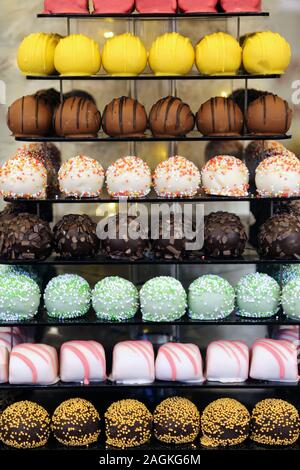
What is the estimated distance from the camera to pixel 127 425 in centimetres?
392

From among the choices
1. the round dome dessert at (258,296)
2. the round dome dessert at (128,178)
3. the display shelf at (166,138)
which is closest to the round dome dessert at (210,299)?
the round dome dessert at (258,296)

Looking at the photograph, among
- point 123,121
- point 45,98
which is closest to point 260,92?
point 123,121

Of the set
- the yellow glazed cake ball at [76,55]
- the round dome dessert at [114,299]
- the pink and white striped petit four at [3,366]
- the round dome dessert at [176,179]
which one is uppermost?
the yellow glazed cake ball at [76,55]

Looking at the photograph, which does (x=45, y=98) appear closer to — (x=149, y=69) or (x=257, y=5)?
(x=149, y=69)

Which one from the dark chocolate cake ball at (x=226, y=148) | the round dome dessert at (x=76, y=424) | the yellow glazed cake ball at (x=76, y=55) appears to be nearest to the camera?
the yellow glazed cake ball at (x=76, y=55)

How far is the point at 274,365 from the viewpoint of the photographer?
3.99 metres

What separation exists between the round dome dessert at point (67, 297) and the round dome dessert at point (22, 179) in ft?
1.42

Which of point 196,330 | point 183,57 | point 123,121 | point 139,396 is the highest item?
point 183,57

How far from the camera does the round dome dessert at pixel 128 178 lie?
3.86 metres

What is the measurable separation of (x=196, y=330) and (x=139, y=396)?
481mm

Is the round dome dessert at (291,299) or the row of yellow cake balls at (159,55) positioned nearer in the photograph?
the row of yellow cake balls at (159,55)

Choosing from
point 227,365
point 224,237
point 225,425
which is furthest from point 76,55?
point 225,425

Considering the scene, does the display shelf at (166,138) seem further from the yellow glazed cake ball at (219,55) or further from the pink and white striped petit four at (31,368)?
the pink and white striped petit four at (31,368)

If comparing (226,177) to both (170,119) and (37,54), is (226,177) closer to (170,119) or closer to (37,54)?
(170,119)
